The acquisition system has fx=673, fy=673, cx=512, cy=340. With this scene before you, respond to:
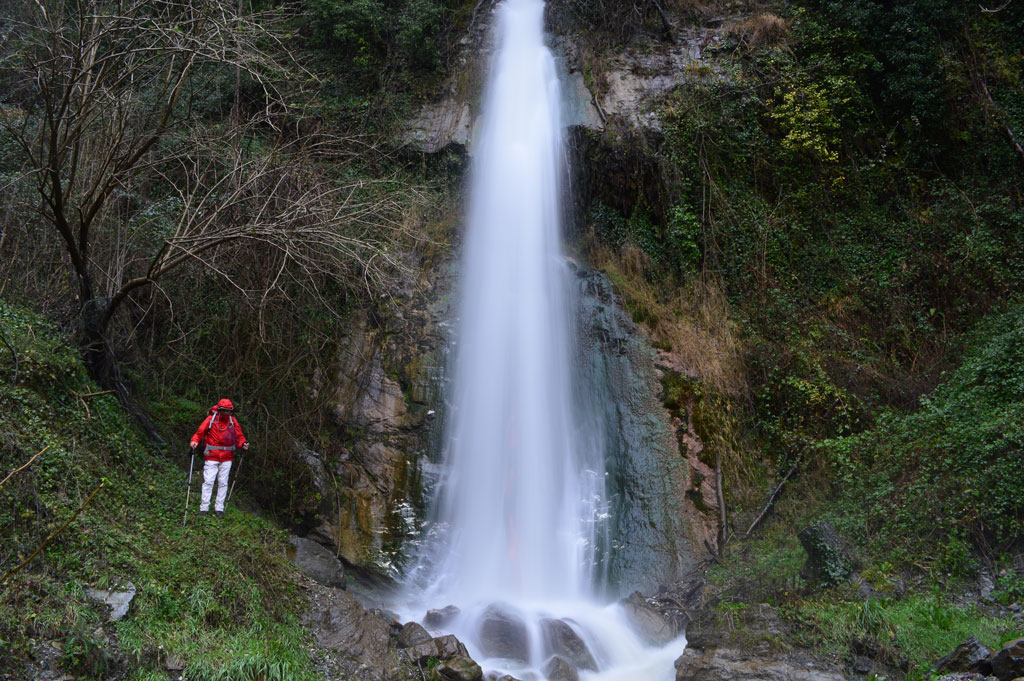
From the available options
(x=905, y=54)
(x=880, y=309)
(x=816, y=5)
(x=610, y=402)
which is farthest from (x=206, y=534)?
(x=816, y=5)

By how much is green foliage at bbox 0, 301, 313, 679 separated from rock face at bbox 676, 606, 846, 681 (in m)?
3.84

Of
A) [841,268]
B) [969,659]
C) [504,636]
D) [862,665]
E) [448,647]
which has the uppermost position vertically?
[841,268]

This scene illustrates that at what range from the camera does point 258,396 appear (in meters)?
9.89

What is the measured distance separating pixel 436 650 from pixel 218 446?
11.5 feet

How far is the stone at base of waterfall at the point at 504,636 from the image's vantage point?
7.63 metres

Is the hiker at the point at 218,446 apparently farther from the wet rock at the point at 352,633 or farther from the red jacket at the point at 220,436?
the wet rock at the point at 352,633

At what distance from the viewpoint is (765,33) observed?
13727 millimetres

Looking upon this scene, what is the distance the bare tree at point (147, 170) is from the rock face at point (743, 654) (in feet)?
18.0

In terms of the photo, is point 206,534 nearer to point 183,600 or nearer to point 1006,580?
point 183,600

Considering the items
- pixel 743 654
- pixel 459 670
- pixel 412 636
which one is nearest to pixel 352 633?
pixel 412 636

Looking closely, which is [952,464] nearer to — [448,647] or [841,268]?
[841,268]

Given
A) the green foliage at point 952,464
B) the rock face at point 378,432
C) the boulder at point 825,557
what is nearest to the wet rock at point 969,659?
the boulder at point 825,557

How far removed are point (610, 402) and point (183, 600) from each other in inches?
254

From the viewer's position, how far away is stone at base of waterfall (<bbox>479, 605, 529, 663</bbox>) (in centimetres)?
763
